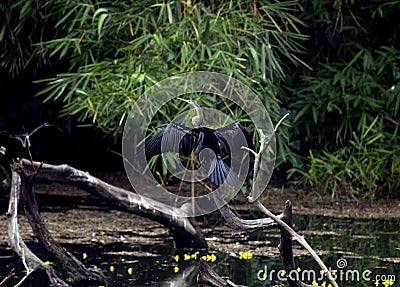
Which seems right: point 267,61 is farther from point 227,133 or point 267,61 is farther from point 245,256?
point 227,133

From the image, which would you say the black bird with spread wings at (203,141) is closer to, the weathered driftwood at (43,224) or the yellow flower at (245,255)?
the weathered driftwood at (43,224)

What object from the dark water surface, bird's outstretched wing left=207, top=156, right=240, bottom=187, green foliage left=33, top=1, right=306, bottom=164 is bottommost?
the dark water surface

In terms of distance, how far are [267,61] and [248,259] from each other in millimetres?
1750

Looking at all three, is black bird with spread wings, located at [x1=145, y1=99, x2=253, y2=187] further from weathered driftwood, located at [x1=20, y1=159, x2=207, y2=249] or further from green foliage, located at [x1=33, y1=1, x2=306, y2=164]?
green foliage, located at [x1=33, y1=1, x2=306, y2=164]

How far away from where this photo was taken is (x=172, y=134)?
3.16 metres

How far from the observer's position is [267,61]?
5352 mm

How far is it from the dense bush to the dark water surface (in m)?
0.83

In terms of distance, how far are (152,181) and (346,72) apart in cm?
138

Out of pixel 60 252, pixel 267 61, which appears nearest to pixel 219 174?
pixel 60 252

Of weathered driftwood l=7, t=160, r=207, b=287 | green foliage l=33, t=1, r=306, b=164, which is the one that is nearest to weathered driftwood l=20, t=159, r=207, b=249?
weathered driftwood l=7, t=160, r=207, b=287

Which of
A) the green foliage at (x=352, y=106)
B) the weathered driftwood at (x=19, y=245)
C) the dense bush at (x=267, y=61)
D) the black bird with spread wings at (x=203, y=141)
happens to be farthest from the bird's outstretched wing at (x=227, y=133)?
A: the green foliage at (x=352, y=106)

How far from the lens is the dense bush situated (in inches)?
196

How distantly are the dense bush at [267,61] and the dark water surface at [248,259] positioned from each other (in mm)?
832

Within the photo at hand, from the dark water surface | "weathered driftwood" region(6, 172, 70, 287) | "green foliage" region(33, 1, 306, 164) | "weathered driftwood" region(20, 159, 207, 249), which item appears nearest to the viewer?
"weathered driftwood" region(6, 172, 70, 287)
